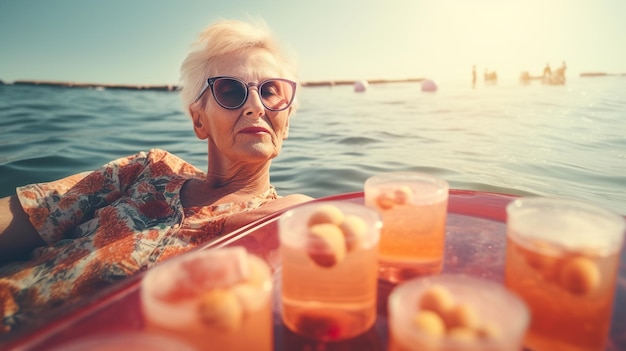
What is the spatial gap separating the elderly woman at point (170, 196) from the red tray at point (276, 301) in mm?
706

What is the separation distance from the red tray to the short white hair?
140 centimetres

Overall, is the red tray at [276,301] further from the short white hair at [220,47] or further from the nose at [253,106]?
the short white hair at [220,47]

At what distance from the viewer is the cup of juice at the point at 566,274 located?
73cm

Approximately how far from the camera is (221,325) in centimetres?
61

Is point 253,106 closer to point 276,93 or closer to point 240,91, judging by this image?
point 240,91

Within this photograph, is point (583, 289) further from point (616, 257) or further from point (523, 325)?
point (523, 325)

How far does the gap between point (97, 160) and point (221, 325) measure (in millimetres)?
5637

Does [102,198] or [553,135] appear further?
Result: [553,135]

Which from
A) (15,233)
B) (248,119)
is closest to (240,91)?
(248,119)

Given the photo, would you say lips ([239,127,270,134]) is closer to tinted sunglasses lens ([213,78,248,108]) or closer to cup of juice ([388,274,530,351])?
tinted sunglasses lens ([213,78,248,108])

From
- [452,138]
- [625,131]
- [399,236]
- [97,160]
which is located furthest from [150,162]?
[625,131]

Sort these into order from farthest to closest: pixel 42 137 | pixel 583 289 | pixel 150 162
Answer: pixel 42 137 → pixel 150 162 → pixel 583 289

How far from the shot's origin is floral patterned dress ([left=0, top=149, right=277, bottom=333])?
5.95 feet

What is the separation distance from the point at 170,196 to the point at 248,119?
673 millimetres
